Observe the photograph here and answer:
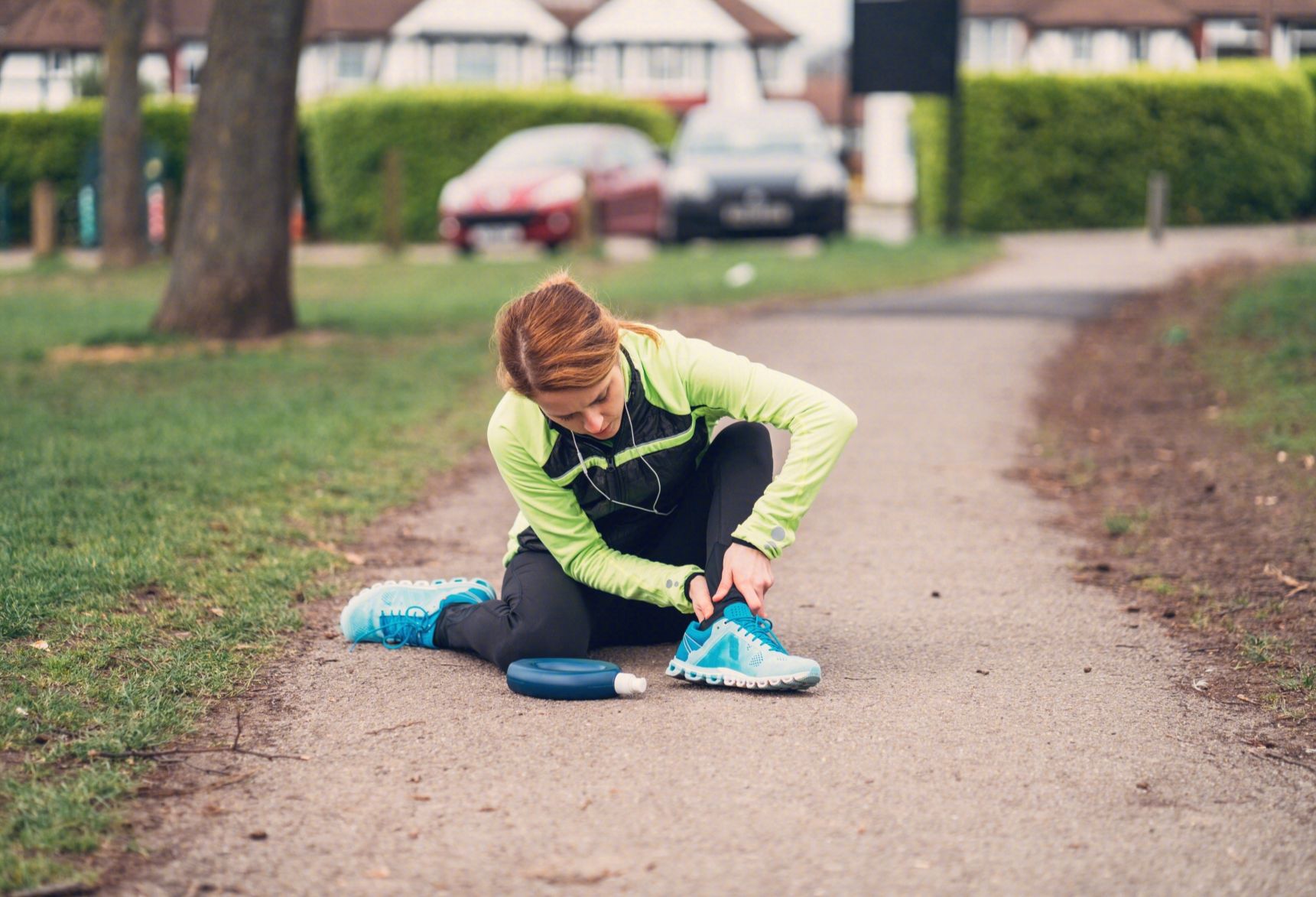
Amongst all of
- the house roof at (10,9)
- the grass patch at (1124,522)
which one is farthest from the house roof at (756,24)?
the grass patch at (1124,522)

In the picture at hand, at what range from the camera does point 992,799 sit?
3447 millimetres

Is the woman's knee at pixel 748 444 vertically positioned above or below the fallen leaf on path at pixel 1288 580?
above

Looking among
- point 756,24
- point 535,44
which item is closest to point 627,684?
point 535,44

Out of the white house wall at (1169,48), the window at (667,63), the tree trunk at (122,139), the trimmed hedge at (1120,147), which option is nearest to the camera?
the tree trunk at (122,139)

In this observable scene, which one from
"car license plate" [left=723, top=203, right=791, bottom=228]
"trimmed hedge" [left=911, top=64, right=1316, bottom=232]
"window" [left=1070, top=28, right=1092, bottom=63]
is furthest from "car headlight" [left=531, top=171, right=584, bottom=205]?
"window" [left=1070, top=28, right=1092, bottom=63]

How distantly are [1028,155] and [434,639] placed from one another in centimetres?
2037

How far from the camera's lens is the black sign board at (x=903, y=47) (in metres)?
20.2

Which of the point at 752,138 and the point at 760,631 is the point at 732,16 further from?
the point at 760,631

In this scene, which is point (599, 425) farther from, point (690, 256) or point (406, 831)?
point (690, 256)

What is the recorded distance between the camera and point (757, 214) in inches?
805

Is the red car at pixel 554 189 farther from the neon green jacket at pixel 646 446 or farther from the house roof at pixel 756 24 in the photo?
the house roof at pixel 756 24

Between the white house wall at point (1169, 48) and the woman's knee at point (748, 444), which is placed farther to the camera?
the white house wall at point (1169, 48)

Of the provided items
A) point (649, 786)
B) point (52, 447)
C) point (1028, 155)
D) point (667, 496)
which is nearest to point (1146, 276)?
point (1028, 155)

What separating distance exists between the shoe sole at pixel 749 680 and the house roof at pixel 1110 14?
5564 cm
